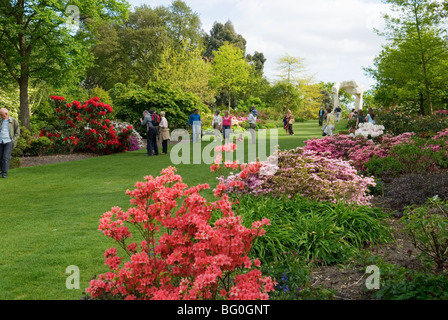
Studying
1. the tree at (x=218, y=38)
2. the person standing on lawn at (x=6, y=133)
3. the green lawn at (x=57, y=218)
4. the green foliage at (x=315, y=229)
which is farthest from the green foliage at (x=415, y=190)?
the tree at (x=218, y=38)

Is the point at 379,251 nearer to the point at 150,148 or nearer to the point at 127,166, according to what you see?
the point at 127,166

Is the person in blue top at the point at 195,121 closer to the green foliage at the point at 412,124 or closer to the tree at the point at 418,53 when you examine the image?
the green foliage at the point at 412,124

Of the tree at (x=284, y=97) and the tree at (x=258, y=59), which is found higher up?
the tree at (x=258, y=59)

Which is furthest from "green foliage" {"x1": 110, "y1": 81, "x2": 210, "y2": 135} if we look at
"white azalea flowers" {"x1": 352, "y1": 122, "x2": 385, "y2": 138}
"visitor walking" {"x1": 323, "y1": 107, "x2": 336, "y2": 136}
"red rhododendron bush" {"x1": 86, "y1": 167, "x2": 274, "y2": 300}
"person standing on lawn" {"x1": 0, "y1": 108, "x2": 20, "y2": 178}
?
"red rhododendron bush" {"x1": 86, "y1": 167, "x2": 274, "y2": 300}

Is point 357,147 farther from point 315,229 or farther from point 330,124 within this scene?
point 315,229

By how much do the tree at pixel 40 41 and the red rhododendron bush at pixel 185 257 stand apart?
63.8ft

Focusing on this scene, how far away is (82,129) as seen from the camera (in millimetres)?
18297

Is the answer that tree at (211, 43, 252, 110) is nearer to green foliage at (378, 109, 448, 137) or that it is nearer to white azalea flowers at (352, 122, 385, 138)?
green foliage at (378, 109, 448, 137)

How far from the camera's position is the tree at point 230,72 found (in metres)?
55.3

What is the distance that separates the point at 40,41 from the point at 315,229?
69.7 ft

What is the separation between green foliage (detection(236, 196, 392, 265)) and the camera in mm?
4762
